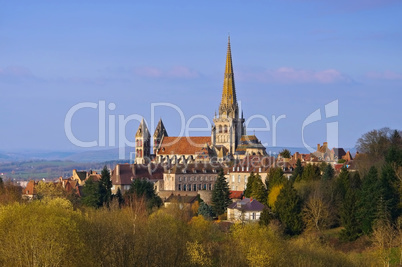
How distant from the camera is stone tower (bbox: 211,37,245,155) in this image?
150500 millimetres

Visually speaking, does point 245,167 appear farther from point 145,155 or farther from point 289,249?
point 145,155

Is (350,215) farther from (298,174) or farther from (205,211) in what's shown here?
(205,211)

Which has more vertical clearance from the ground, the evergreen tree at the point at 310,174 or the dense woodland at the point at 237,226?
the evergreen tree at the point at 310,174

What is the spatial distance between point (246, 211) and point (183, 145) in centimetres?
7422

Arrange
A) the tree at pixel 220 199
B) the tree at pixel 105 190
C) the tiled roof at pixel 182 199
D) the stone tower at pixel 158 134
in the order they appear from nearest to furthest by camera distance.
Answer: the tree at pixel 220 199
the tree at pixel 105 190
the tiled roof at pixel 182 199
the stone tower at pixel 158 134

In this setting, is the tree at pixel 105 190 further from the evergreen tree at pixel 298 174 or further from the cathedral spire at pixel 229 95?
the cathedral spire at pixel 229 95

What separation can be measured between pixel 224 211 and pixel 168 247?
31746mm

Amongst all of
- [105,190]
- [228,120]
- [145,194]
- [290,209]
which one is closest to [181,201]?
[145,194]

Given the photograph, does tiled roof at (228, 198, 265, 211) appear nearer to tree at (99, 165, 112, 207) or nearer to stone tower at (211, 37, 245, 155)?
tree at (99, 165, 112, 207)

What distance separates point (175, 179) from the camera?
10462 cm

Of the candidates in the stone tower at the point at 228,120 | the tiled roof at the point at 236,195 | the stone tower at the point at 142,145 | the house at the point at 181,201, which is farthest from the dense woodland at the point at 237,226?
the stone tower at the point at 142,145

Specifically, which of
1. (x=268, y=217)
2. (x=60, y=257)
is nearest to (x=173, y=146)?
(x=268, y=217)

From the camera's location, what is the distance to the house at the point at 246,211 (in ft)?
257

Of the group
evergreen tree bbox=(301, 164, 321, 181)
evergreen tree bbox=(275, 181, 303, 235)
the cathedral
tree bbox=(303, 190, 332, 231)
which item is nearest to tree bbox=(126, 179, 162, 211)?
evergreen tree bbox=(301, 164, 321, 181)
